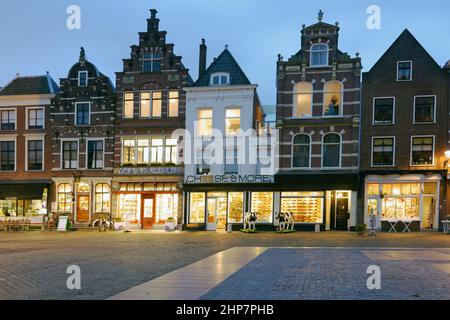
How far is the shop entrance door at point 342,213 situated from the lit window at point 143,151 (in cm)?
1390

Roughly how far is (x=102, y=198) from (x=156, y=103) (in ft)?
27.0

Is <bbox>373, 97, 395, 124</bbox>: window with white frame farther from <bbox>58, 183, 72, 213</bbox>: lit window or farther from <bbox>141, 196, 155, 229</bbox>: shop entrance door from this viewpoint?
<bbox>58, 183, 72, 213</bbox>: lit window

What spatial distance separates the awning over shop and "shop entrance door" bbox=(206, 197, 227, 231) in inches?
504

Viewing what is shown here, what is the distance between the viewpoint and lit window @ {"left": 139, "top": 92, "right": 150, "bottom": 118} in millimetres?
30766

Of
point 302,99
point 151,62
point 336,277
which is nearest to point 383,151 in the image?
point 302,99

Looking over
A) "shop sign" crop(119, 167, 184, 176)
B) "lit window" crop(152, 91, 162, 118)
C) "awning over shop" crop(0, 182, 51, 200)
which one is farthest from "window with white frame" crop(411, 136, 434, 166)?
"awning over shop" crop(0, 182, 51, 200)

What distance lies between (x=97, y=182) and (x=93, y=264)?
19.3m

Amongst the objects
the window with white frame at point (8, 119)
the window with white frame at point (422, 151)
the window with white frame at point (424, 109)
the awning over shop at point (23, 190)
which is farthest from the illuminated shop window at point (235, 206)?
the window with white frame at point (8, 119)

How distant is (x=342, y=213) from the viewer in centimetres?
2731

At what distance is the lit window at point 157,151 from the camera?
99.3 feet

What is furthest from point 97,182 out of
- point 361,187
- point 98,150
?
point 361,187

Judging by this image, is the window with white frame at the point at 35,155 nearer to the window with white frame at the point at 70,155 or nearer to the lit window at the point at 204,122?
the window with white frame at the point at 70,155

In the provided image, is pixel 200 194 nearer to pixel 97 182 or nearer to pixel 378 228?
pixel 97 182

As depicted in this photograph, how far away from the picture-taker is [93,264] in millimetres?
12781
